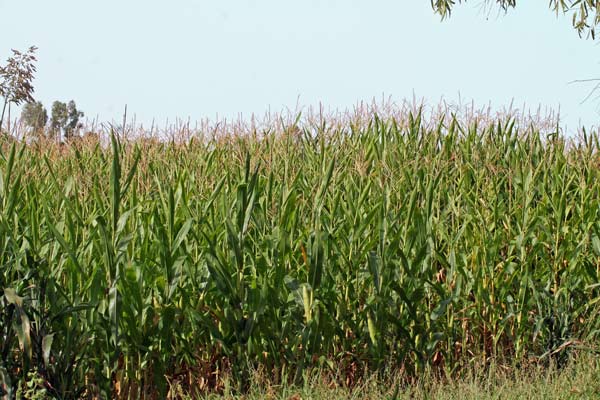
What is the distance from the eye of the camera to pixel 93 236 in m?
4.87

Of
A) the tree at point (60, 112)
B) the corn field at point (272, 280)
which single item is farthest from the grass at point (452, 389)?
the tree at point (60, 112)

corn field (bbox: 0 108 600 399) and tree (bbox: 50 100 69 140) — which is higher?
tree (bbox: 50 100 69 140)

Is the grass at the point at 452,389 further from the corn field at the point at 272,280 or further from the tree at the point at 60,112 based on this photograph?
the tree at the point at 60,112

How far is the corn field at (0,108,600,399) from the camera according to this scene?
467 centimetres

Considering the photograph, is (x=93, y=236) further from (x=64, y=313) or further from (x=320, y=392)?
(x=320, y=392)

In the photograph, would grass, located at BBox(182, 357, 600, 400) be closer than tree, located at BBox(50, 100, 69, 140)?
Yes

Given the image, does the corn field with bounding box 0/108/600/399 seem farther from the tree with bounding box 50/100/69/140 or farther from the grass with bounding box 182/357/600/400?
the tree with bounding box 50/100/69/140

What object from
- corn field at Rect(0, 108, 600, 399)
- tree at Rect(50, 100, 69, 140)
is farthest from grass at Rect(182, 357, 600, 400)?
tree at Rect(50, 100, 69, 140)

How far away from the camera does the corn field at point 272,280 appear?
4672 mm

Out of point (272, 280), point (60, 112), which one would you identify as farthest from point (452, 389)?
point (60, 112)

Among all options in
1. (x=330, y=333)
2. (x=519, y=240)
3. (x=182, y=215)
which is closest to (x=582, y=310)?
(x=519, y=240)

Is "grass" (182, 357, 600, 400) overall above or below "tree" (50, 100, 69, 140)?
below

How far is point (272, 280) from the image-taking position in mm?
5145

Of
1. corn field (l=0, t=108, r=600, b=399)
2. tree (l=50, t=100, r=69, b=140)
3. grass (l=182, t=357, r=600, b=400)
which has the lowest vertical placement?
grass (l=182, t=357, r=600, b=400)
